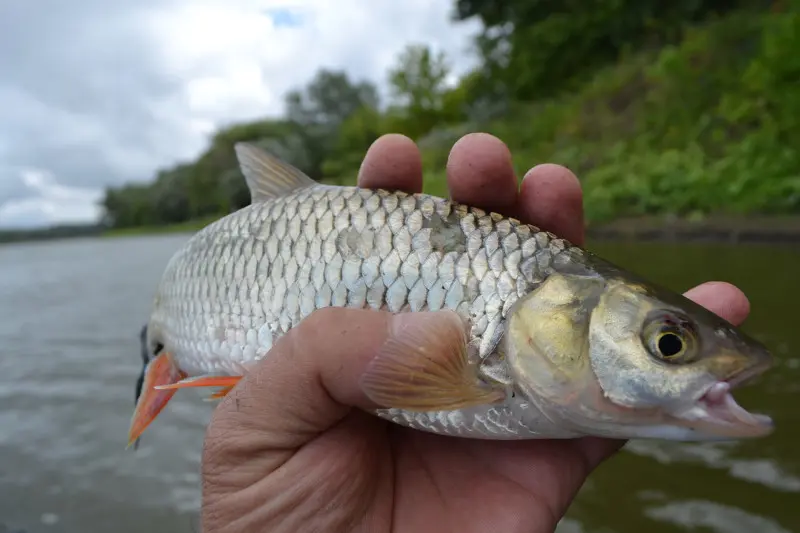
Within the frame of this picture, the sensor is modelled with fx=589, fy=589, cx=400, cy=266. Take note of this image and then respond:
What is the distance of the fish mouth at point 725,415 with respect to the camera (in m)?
1.40

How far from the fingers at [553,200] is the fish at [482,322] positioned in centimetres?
40

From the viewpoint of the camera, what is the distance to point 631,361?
1.51m

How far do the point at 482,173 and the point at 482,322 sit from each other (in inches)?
27.7

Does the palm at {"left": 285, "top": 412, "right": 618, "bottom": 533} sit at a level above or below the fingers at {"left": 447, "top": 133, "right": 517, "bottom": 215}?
below

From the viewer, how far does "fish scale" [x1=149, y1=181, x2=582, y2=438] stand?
5.76 ft

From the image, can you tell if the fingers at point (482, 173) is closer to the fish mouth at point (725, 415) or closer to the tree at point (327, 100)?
the fish mouth at point (725, 415)

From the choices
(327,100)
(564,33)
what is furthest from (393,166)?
(327,100)

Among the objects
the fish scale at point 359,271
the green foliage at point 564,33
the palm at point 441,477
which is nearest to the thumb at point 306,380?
the palm at point 441,477

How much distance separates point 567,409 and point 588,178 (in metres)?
13.0

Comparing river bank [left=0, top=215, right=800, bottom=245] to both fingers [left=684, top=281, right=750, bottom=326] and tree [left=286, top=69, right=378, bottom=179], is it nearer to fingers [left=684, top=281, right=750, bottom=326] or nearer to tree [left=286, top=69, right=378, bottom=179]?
fingers [left=684, top=281, right=750, bottom=326]

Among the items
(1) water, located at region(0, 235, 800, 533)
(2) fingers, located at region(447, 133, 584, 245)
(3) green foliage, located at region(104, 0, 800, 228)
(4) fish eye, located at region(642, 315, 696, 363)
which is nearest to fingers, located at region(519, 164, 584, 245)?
(2) fingers, located at region(447, 133, 584, 245)

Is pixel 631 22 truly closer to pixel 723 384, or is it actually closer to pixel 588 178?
pixel 588 178

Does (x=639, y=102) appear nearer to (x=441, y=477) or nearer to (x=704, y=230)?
(x=704, y=230)

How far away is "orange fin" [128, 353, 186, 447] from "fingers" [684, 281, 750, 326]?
217 cm
